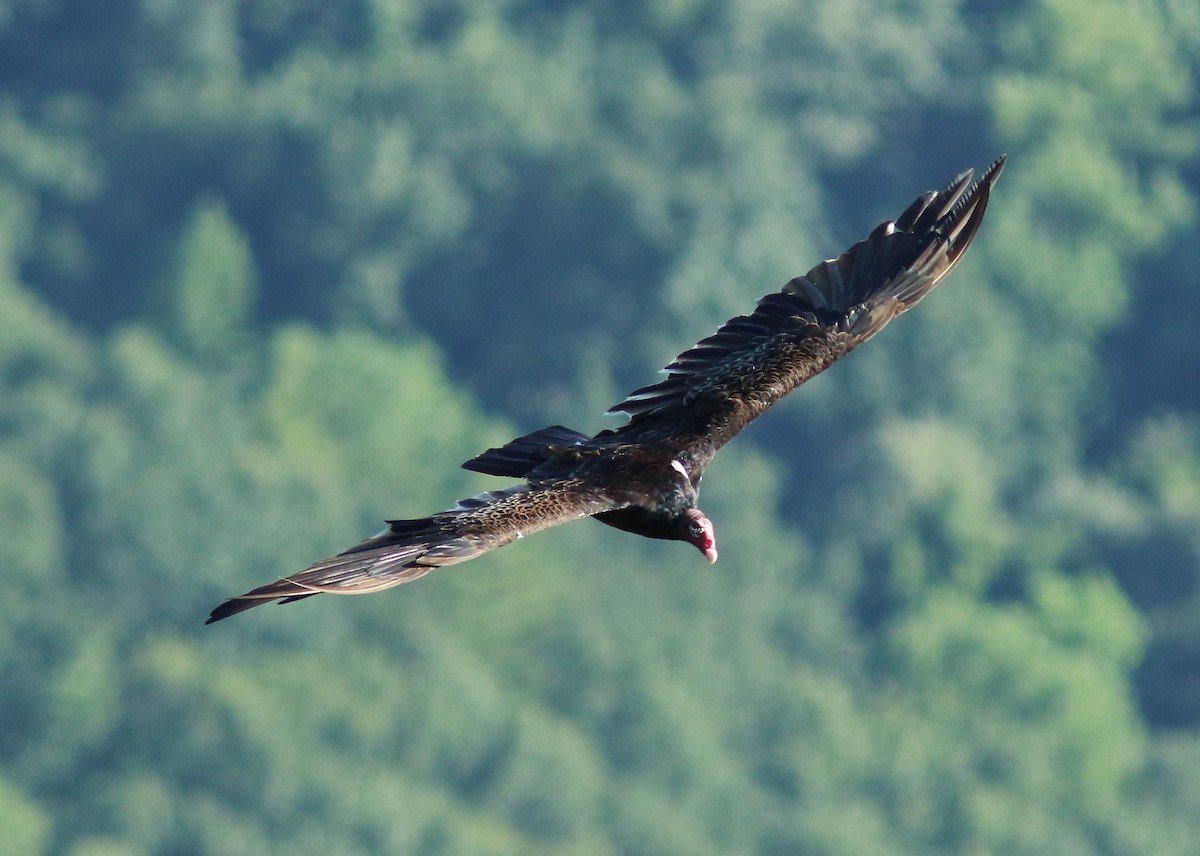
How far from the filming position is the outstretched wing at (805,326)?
62.4 ft

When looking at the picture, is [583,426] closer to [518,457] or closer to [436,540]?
[518,457]

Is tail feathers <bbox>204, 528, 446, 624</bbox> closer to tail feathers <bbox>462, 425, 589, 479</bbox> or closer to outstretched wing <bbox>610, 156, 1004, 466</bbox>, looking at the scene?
tail feathers <bbox>462, 425, 589, 479</bbox>

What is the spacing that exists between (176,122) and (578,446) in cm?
9599

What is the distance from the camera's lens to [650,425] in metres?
19.0

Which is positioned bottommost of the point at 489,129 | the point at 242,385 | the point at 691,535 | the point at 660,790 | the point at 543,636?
the point at 691,535

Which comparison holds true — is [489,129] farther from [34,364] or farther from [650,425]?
[650,425]

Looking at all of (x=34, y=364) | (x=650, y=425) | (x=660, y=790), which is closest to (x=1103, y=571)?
(x=660, y=790)

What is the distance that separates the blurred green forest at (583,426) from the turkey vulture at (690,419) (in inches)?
2530

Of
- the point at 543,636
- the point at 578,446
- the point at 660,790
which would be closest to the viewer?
the point at 578,446

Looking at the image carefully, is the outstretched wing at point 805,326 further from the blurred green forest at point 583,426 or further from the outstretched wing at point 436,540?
the blurred green forest at point 583,426

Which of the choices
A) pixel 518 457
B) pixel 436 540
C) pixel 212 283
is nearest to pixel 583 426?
pixel 212 283

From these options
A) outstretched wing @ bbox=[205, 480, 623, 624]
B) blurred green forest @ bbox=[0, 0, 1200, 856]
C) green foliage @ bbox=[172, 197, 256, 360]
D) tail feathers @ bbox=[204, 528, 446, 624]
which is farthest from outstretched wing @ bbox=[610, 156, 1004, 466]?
green foliage @ bbox=[172, 197, 256, 360]

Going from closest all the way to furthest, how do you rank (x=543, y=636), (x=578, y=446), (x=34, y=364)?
(x=578, y=446), (x=543, y=636), (x=34, y=364)

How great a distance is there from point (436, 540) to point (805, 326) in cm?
469
